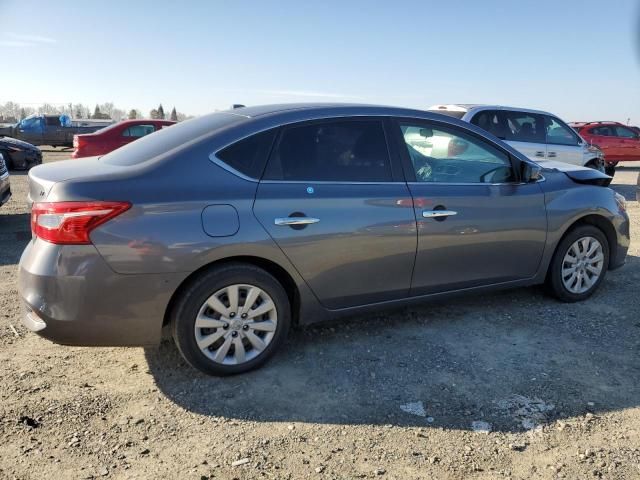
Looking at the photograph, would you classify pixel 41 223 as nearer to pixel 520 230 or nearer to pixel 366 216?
pixel 366 216

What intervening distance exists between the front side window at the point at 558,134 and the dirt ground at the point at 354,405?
22.4 ft

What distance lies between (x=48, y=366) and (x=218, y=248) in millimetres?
1456

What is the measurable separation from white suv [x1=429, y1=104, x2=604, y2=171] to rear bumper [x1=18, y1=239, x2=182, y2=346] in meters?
7.21

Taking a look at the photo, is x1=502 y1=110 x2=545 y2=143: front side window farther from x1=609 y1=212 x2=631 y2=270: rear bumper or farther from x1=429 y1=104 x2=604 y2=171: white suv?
x1=609 y1=212 x2=631 y2=270: rear bumper

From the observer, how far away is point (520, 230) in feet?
14.1

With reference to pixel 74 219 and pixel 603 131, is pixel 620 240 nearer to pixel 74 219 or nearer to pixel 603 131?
pixel 74 219

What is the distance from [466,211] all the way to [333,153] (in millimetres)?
1118

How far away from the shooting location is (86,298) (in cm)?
300

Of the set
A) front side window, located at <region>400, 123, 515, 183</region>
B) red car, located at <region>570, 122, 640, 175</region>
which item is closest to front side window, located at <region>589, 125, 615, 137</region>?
red car, located at <region>570, 122, 640, 175</region>

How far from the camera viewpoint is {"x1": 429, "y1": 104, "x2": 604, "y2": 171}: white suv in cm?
954

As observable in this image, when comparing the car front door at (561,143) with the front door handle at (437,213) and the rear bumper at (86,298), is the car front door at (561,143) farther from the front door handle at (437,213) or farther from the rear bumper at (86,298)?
the rear bumper at (86,298)

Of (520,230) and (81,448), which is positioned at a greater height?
(520,230)

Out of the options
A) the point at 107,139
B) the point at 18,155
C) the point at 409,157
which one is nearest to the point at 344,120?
the point at 409,157

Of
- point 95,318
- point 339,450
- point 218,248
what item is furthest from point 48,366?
point 339,450
